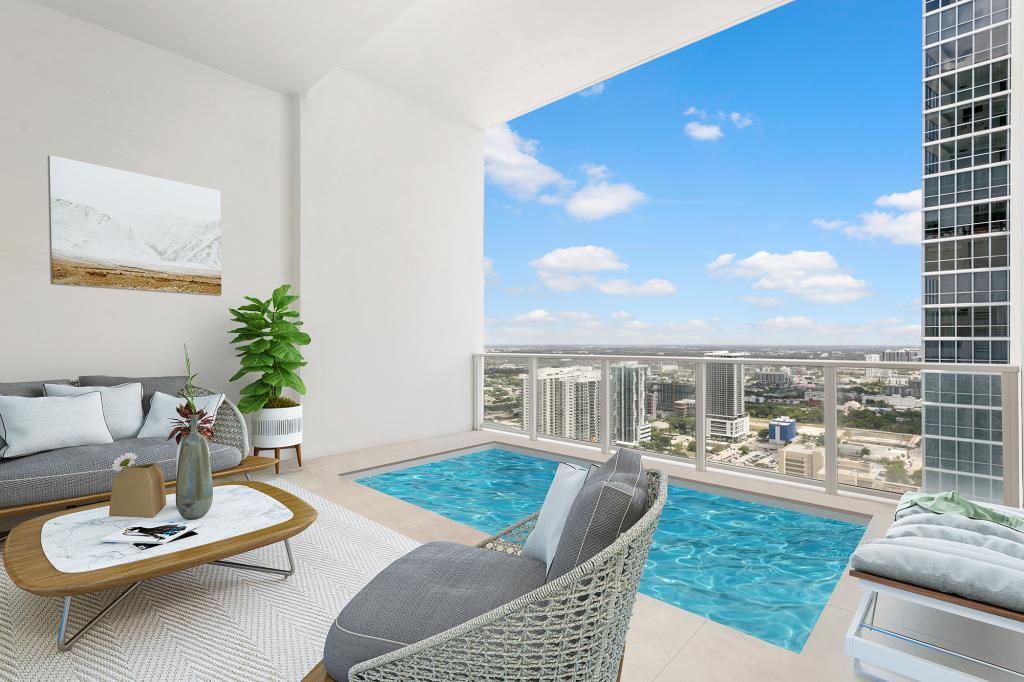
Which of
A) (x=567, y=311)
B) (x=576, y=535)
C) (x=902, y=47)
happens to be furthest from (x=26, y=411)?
(x=902, y=47)

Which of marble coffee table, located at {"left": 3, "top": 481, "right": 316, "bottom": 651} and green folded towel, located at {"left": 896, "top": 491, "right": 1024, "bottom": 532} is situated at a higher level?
green folded towel, located at {"left": 896, "top": 491, "right": 1024, "bottom": 532}

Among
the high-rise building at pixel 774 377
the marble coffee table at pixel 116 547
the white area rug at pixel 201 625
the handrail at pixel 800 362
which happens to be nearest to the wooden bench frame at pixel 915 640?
the white area rug at pixel 201 625

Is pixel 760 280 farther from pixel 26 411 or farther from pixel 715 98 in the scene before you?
pixel 26 411

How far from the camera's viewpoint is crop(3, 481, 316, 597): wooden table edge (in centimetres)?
158

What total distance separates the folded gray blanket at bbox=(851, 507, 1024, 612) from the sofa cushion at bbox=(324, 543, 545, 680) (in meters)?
1.12

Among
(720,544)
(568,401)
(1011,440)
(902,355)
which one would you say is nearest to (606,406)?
(568,401)

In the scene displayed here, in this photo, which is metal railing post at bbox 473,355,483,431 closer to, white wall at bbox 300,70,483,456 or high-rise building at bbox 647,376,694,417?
white wall at bbox 300,70,483,456

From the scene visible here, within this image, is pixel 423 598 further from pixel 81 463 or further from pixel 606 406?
pixel 606 406

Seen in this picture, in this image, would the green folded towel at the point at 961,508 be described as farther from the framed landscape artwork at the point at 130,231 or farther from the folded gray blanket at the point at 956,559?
the framed landscape artwork at the point at 130,231

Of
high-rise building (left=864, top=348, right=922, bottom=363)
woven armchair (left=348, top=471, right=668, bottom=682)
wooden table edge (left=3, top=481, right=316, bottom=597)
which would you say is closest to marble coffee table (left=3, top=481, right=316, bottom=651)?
wooden table edge (left=3, top=481, right=316, bottom=597)

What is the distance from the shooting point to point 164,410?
11.3 ft

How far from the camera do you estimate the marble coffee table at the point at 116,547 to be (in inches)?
64.1

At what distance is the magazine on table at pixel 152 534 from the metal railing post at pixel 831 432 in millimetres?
3863

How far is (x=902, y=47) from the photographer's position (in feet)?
20.3
